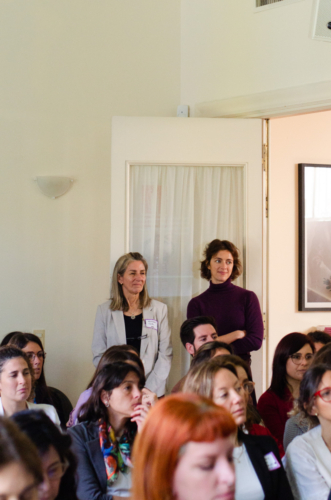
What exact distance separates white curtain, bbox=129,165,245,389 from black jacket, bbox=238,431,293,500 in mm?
1667

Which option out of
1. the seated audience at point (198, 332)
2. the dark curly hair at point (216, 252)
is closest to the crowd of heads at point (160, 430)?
the seated audience at point (198, 332)

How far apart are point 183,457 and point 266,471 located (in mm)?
907

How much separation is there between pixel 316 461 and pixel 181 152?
2.18 m

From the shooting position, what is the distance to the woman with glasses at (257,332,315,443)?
2588 mm

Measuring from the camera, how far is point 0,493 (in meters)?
0.95

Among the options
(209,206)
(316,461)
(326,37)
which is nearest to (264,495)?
(316,461)

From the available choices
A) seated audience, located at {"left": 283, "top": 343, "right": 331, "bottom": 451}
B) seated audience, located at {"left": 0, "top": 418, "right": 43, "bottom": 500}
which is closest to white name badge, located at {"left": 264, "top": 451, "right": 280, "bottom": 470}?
seated audience, located at {"left": 283, "top": 343, "right": 331, "bottom": 451}

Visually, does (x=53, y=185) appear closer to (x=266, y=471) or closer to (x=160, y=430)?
(x=266, y=471)

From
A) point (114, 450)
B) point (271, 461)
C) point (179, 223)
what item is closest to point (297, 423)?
point (271, 461)

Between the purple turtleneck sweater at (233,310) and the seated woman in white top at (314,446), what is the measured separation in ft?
3.82

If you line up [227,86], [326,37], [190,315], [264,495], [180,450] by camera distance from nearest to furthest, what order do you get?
[180,450], [264,495], [326,37], [190,315], [227,86]

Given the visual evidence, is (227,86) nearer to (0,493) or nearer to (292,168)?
(292,168)

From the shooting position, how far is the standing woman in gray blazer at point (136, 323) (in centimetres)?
322

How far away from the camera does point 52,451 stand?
1.33 m
